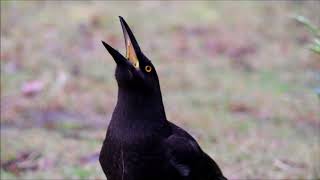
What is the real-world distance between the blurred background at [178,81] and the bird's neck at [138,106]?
4.51 feet

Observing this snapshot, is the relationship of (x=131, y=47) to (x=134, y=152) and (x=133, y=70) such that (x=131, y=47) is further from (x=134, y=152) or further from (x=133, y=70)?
(x=134, y=152)

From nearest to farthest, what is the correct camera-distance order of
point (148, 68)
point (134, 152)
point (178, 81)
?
point (134, 152)
point (148, 68)
point (178, 81)

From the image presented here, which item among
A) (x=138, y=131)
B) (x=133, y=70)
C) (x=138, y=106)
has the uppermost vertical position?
(x=133, y=70)

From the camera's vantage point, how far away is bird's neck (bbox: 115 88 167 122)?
440cm

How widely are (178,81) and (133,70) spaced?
211 inches

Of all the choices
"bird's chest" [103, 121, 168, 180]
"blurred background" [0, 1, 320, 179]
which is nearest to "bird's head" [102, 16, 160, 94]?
"bird's chest" [103, 121, 168, 180]

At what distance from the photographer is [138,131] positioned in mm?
4359

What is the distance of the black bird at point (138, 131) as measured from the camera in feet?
14.2

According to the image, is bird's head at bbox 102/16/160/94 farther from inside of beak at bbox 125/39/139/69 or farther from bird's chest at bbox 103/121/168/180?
Result: bird's chest at bbox 103/121/168/180

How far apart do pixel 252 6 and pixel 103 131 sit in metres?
5.69

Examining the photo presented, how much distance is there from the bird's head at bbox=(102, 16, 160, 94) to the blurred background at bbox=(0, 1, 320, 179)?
1.39 metres

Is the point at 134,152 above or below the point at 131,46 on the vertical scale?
below

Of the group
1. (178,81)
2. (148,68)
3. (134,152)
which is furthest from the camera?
(178,81)

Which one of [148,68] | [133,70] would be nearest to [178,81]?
[148,68]
